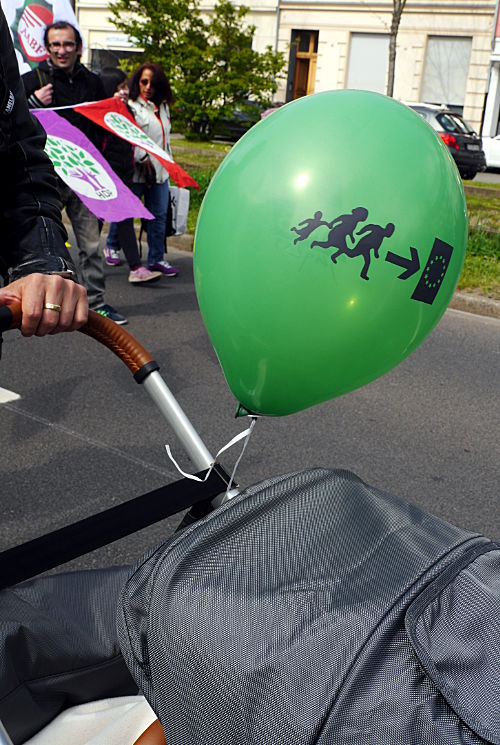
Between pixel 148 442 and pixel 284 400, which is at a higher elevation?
pixel 284 400

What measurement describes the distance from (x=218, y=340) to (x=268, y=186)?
0.27 meters

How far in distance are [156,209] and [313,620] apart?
6024 mm

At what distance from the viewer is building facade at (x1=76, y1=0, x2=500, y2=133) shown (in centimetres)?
2447

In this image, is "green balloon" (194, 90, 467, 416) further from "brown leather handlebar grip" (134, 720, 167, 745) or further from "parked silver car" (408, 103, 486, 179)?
"parked silver car" (408, 103, 486, 179)

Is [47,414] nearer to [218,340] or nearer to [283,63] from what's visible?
[218,340]

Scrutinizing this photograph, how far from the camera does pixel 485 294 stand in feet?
22.3

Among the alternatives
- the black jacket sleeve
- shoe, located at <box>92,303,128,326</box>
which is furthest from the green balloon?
shoe, located at <box>92,303,128,326</box>

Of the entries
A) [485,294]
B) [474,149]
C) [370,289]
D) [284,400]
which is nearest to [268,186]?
[370,289]

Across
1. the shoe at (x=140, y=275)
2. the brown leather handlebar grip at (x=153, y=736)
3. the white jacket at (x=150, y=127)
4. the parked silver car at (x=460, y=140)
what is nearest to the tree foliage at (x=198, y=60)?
the parked silver car at (x=460, y=140)

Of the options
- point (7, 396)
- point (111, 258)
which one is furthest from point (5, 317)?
point (111, 258)

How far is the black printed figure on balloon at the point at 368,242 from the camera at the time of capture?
4.20 ft

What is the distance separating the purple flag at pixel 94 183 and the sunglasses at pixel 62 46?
979mm

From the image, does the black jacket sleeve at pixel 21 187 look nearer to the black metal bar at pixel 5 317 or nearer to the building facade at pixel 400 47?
the black metal bar at pixel 5 317

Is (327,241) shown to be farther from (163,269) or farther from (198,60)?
(198,60)
